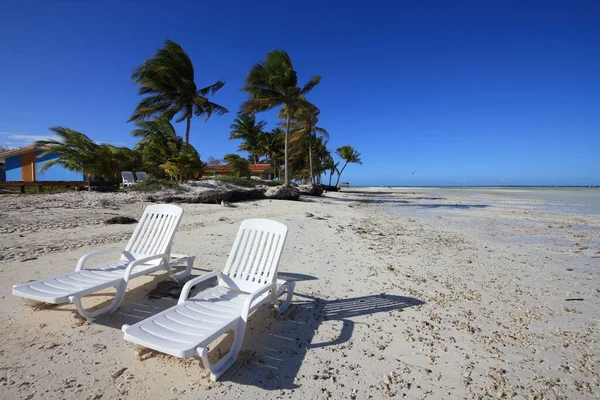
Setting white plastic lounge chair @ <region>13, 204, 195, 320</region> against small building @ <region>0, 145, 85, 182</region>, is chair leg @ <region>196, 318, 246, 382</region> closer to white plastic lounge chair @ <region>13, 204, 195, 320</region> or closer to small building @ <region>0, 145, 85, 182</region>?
white plastic lounge chair @ <region>13, 204, 195, 320</region>

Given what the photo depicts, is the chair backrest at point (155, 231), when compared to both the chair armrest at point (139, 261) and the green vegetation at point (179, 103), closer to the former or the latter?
the chair armrest at point (139, 261)

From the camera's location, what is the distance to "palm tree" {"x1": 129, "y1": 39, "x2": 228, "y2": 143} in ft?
61.8

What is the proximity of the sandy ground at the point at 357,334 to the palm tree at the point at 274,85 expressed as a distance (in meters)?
15.1

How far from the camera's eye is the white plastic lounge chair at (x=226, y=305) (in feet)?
6.85

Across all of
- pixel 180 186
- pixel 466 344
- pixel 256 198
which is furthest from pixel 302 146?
pixel 466 344

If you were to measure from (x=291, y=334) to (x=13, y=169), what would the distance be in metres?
26.8

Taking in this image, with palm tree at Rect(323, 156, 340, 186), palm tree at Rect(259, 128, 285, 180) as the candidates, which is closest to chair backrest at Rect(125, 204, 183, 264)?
palm tree at Rect(259, 128, 285, 180)

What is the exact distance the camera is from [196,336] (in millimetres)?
2141

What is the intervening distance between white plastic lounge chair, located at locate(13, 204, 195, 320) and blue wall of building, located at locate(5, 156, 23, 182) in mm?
23644

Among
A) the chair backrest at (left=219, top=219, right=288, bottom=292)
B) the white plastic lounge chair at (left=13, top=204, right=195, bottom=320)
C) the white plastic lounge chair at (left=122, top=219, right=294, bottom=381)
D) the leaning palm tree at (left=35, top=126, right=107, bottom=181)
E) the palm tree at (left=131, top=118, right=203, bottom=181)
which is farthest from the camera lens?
the palm tree at (left=131, top=118, right=203, bottom=181)

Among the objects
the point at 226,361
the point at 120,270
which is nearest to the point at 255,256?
the point at 226,361

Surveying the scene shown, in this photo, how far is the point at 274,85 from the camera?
65.0ft

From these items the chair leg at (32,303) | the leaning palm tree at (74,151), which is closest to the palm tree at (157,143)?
the leaning palm tree at (74,151)

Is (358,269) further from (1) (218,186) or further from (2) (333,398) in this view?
(1) (218,186)
